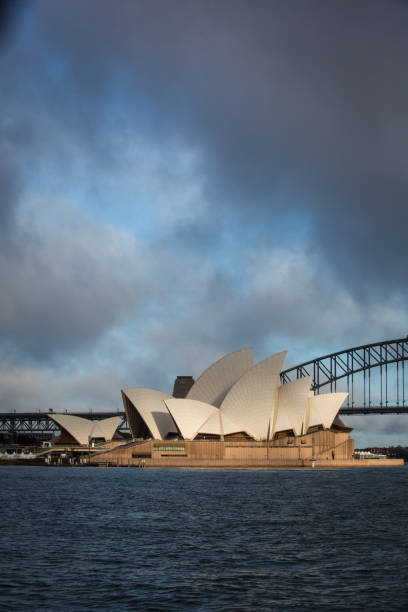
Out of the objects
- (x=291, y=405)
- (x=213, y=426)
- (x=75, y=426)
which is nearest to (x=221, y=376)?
(x=213, y=426)

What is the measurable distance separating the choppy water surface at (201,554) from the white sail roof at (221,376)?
57.8 m

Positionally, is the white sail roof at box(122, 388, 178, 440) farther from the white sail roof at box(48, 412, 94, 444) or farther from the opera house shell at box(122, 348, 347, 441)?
the white sail roof at box(48, 412, 94, 444)

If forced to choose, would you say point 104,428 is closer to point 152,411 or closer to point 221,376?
point 152,411

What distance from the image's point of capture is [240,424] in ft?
346

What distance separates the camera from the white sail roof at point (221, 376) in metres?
106

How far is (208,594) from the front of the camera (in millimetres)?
20047

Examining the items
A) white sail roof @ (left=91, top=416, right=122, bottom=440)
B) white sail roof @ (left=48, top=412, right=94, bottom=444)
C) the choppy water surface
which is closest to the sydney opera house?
white sail roof @ (left=48, top=412, right=94, bottom=444)

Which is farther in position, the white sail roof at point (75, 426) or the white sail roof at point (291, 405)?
the white sail roof at point (75, 426)

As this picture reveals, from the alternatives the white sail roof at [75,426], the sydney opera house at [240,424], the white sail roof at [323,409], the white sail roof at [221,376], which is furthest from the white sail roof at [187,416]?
the white sail roof at [75,426]

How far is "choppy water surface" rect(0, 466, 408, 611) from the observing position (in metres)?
19.6

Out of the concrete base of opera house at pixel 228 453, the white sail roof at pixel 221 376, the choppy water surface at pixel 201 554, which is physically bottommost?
the concrete base of opera house at pixel 228 453

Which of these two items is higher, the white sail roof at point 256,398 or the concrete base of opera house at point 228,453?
A: the white sail roof at point 256,398

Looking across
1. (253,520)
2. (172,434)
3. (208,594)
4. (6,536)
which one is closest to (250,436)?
(172,434)

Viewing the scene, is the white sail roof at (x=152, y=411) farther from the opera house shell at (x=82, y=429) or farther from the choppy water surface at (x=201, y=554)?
the choppy water surface at (x=201, y=554)
